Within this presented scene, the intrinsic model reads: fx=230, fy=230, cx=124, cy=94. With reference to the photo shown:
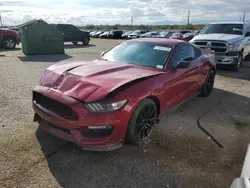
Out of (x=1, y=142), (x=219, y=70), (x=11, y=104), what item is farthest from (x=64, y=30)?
(x=1, y=142)

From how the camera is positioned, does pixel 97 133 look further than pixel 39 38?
No

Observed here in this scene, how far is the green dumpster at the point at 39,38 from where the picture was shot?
483 inches

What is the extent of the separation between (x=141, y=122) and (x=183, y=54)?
2024mm

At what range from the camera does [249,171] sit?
5.42 feet

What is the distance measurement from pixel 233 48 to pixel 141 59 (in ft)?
20.2

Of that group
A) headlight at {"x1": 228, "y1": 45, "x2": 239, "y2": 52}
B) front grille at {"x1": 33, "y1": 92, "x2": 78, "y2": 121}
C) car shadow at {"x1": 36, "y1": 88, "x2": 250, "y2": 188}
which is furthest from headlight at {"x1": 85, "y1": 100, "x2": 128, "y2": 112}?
headlight at {"x1": 228, "y1": 45, "x2": 239, "y2": 52}

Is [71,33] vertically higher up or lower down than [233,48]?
higher up

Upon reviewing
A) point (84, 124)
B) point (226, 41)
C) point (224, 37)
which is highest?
point (224, 37)

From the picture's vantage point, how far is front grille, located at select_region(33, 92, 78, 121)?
115 inches

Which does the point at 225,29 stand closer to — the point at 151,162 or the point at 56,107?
the point at 151,162

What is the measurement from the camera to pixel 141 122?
342 cm

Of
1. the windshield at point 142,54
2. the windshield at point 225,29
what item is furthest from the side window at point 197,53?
the windshield at point 225,29

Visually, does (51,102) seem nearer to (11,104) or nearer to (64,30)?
(11,104)

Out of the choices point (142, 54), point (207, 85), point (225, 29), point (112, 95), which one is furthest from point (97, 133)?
point (225, 29)
